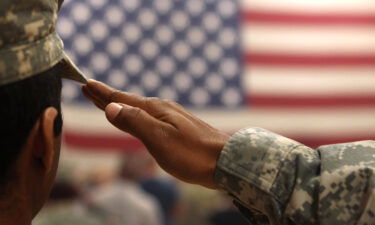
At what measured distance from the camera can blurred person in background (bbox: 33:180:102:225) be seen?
2412 mm

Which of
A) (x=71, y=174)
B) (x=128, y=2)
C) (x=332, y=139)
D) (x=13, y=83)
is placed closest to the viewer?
(x=13, y=83)

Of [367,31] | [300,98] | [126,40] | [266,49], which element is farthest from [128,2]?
[367,31]

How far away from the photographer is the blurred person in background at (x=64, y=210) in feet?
7.91

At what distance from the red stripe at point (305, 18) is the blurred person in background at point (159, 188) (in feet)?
4.54

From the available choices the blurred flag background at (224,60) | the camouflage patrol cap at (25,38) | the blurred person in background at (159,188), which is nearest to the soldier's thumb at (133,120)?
the camouflage patrol cap at (25,38)

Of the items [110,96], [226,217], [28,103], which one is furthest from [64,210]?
[28,103]

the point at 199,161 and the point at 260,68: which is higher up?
the point at 199,161

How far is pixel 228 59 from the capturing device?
4.38 metres

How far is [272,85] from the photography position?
4.35 metres

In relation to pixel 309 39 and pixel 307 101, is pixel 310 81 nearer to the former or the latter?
pixel 307 101

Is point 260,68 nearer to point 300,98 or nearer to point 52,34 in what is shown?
point 300,98

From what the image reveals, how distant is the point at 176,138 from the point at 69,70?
0.19 m

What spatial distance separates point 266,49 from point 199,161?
3639 millimetres

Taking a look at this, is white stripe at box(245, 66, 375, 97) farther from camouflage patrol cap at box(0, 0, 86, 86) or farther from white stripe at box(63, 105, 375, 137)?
camouflage patrol cap at box(0, 0, 86, 86)
